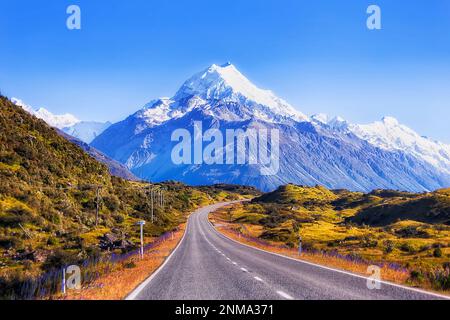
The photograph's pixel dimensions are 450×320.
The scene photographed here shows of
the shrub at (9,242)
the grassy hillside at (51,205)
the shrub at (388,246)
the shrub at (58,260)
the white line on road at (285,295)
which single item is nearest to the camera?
the white line on road at (285,295)

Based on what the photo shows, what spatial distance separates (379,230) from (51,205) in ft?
151

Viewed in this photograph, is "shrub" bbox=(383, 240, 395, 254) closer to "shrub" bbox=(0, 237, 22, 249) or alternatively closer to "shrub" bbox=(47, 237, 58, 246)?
"shrub" bbox=(47, 237, 58, 246)

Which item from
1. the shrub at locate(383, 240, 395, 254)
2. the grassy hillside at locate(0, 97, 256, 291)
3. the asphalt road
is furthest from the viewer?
the shrub at locate(383, 240, 395, 254)

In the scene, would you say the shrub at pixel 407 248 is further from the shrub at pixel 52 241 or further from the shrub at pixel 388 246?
the shrub at pixel 52 241

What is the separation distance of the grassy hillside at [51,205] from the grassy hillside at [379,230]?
1964 cm

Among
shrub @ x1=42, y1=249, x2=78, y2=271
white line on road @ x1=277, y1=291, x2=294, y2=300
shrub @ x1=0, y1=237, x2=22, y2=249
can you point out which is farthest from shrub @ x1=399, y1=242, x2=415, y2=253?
shrub @ x1=0, y1=237, x2=22, y2=249

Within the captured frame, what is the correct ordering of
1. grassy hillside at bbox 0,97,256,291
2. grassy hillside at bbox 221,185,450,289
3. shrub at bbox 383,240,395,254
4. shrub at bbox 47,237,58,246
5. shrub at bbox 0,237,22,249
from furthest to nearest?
1. shrub at bbox 383,240,395,254
2. shrub at bbox 47,237,58,246
3. shrub at bbox 0,237,22,249
4. grassy hillside at bbox 0,97,256,291
5. grassy hillside at bbox 221,185,450,289

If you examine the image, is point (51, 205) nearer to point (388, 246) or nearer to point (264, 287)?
point (388, 246)

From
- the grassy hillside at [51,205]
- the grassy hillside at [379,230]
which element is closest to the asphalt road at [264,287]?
the grassy hillside at [379,230]

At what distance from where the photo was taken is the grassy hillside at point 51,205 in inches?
1485

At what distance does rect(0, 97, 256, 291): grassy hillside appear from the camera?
37.7 metres

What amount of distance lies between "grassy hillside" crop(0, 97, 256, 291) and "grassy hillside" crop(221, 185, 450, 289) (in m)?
19.6

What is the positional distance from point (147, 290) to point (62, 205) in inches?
1664
